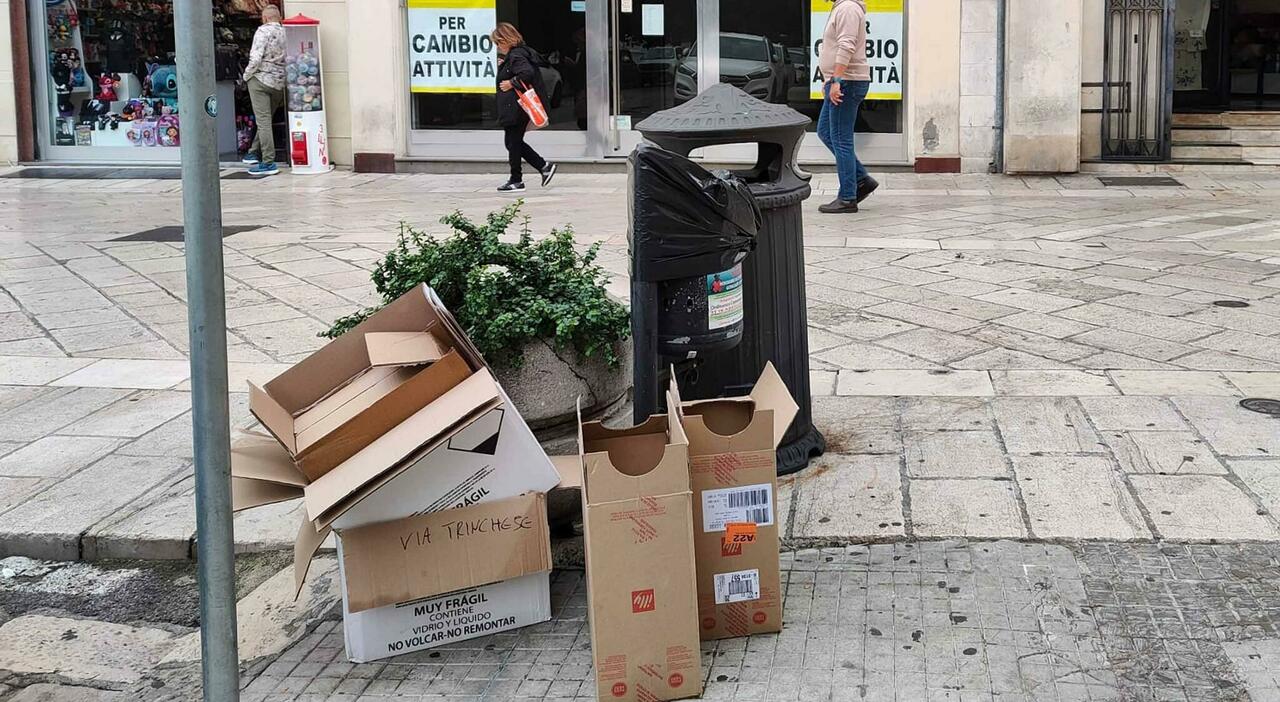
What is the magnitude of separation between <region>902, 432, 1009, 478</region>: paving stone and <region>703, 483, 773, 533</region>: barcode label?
1.34 m

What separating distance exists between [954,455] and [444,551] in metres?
2.17

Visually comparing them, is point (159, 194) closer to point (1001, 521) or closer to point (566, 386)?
point (566, 386)

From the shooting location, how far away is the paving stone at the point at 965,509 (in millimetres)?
4258

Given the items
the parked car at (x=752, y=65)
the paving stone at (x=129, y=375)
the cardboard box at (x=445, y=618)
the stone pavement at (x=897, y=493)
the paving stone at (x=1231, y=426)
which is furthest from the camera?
the parked car at (x=752, y=65)

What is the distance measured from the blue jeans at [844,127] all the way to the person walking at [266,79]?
6408 mm

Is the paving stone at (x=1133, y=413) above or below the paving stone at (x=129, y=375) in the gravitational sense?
below

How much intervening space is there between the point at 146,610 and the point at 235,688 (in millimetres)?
1618

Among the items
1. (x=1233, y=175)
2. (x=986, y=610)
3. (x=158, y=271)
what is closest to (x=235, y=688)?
(x=986, y=610)

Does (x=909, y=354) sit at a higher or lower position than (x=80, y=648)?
higher

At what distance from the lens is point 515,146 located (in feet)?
43.0

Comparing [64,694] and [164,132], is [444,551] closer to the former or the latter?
[64,694]

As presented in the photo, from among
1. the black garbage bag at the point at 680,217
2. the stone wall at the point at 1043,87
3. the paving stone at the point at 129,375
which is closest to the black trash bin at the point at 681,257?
the black garbage bag at the point at 680,217

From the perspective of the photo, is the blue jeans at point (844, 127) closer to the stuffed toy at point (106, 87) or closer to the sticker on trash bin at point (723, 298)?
the sticker on trash bin at point (723, 298)

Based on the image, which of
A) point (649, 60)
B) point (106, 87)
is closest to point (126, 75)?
point (106, 87)
